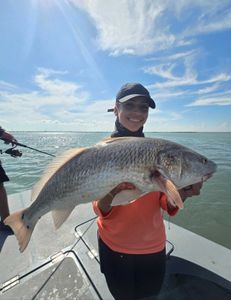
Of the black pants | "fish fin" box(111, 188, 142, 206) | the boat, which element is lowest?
the boat

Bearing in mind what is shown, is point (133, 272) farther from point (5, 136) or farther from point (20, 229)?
point (5, 136)

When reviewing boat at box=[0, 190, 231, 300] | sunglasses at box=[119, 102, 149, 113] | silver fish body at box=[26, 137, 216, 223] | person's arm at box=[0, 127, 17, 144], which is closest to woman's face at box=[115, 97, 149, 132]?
sunglasses at box=[119, 102, 149, 113]

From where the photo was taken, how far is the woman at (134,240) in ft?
6.87

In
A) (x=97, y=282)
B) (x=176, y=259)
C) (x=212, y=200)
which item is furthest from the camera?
(x=212, y=200)

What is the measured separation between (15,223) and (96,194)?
95cm

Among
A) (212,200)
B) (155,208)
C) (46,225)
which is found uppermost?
(155,208)

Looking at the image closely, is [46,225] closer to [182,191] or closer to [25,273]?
[25,273]

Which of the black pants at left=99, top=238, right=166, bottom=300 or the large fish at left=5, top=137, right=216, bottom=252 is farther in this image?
the black pants at left=99, top=238, right=166, bottom=300

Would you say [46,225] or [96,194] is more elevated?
[96,194]

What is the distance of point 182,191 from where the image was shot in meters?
2.19

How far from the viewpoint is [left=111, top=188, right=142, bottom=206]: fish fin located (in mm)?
1818

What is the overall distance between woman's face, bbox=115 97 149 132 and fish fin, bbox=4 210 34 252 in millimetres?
1483

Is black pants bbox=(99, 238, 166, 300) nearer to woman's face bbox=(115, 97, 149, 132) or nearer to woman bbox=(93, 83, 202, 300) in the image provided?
woman bbox=(93, 83, 202, 300)

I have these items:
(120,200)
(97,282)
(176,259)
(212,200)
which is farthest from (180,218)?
(120,200)
